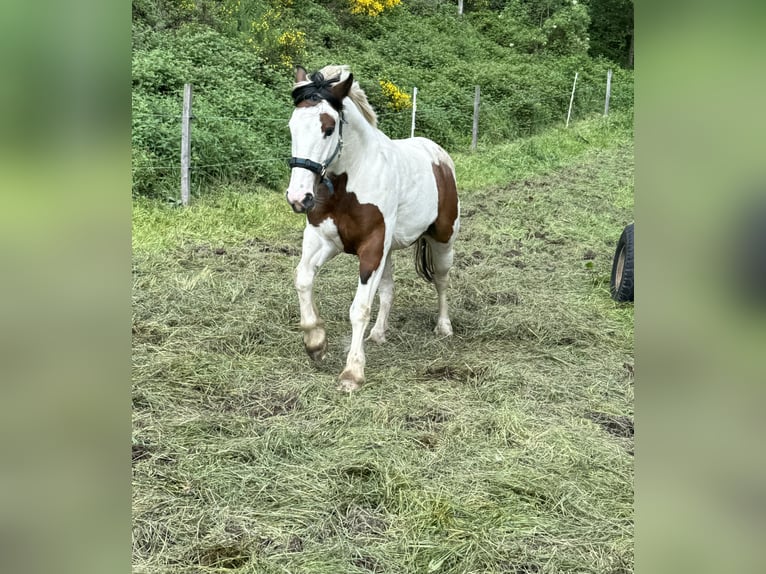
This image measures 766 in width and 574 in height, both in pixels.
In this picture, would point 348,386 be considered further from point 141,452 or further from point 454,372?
point 141,452

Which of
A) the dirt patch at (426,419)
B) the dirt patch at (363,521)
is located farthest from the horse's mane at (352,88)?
the dirt patch at (363,521)

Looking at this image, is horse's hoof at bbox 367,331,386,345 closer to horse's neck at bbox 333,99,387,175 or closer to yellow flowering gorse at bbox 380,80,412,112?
horse's neck at bbox 333,99,387,175

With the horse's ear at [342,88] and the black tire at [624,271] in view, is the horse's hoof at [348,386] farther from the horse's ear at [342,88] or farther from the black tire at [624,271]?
the black tire at [624,271]

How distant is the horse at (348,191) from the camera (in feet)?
11.9

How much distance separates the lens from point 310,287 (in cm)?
420

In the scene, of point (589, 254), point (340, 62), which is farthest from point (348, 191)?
point (340, 62)

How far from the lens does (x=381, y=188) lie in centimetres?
411

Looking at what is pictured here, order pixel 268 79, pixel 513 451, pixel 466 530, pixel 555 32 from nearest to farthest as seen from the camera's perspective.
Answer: pixel 466 530
pixel 513 451
pixel 268 79
pixel 555 32

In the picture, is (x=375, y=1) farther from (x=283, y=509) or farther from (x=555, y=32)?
(x=283, y=509)

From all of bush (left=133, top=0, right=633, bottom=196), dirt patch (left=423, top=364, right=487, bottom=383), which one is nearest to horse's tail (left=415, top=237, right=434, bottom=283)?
dirt patch (left=423, top=364, right=487, bottom=383)

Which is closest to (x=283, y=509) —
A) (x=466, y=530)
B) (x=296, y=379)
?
(x=466, y=530)
